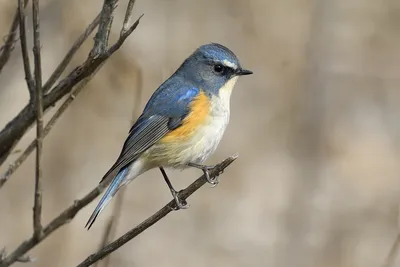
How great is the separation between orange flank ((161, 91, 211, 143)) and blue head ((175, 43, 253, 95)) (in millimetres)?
111

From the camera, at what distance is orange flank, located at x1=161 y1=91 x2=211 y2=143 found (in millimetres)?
2719

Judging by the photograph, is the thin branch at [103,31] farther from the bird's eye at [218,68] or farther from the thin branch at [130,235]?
the bird's eye at [218,68]

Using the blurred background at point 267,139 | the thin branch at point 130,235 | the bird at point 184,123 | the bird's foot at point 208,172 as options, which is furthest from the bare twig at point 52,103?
the blurred background at point 267,139

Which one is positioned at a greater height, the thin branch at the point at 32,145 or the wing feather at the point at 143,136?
the thin branch at the point at 32,145

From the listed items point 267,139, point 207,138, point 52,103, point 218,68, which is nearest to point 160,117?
point 207,138

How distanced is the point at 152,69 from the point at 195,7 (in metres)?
0.59

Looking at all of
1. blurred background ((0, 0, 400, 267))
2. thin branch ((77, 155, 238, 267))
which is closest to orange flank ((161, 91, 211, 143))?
thin branch ((77, 155, 238, 267))

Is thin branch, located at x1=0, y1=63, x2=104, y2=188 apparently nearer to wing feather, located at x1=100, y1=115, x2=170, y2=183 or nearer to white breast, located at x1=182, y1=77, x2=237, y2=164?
wing feather, located at x1=100, y1=115, x2=170, y2=183

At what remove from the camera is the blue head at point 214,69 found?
2.89 metres

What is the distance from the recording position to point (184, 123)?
108 inches

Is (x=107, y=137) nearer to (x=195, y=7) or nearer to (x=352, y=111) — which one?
(x=195, y=7)

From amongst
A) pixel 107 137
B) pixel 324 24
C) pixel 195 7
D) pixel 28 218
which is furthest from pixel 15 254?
pixel 324 24

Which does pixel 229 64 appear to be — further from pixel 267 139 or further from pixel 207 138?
pixel 267 139

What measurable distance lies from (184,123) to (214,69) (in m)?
0.31
